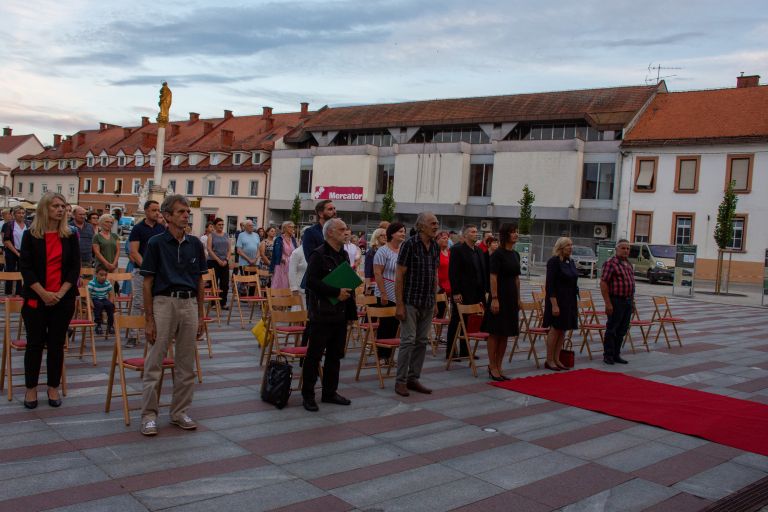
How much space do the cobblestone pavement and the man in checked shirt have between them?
3127 millimetres

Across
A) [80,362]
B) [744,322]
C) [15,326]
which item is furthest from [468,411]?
[744,322]

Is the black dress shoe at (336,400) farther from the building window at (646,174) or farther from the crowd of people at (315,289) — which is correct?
the building window at (646,174)

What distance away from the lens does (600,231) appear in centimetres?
4078

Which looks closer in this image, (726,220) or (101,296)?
(101,296)

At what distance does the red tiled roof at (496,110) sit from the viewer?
137 ft

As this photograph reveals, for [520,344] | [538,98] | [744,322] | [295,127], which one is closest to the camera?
[520,344]

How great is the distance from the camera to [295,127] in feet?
184

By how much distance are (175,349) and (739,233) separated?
1448 inches

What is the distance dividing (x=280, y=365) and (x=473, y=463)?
86.1 inches

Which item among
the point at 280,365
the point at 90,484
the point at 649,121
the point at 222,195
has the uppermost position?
the point at 649,121

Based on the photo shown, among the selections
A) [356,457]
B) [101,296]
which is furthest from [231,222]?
[356,457]

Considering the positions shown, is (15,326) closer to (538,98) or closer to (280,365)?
(280,365)

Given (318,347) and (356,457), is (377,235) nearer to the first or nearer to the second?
(318,347)

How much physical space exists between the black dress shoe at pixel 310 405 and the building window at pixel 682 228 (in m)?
35.5
